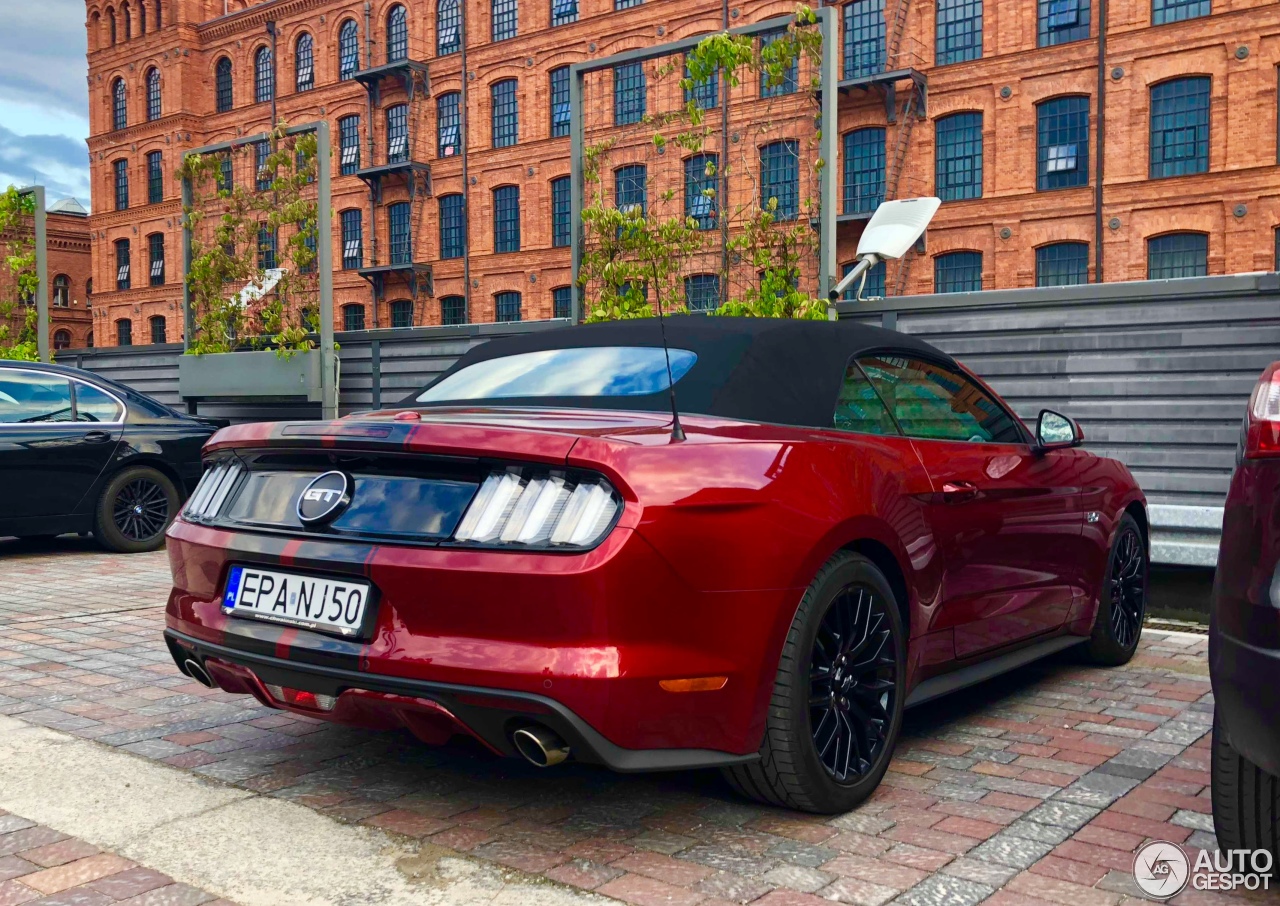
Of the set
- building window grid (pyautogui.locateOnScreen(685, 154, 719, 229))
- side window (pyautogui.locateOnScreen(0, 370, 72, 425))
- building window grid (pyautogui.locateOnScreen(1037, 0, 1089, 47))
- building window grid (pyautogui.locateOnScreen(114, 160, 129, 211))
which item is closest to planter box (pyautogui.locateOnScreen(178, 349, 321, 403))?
side window (pyautogui.locateOnScreen(0, 370, 72, 425))

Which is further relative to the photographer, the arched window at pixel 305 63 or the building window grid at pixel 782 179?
the arched window at pixel 305 63

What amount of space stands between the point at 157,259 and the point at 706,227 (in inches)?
1754

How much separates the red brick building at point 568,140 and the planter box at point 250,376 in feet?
65.9

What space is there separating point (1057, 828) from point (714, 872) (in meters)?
1.02

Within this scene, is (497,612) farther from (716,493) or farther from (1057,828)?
(1057,828)

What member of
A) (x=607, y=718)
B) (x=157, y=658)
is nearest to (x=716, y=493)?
(x=607, y=718)

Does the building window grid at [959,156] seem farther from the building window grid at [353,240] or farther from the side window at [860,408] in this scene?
the side window at [860,408]

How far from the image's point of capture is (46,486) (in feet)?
30.5

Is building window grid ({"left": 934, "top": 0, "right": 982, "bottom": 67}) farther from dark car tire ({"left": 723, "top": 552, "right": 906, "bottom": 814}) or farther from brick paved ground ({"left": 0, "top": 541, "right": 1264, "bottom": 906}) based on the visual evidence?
dark car tire ({"left": 723, "top": 552, "right": 906, "bottom": 814})

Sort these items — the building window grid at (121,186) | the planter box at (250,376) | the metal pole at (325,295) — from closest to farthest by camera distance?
the metal pole at (325,295) < the planter box at (250,376) < the building window grid at (121,186)

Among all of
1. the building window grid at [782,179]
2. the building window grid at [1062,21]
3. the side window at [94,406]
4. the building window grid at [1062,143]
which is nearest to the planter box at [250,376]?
the side window at [94,406]

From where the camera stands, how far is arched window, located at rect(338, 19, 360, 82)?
4278 cm

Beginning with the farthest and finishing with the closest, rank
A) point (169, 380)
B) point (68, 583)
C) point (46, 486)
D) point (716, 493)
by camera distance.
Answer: point (169, 380)
point (46, 486)
point (68, 583)
point (716, 493)

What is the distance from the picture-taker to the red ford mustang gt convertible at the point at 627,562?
9.49 ft
